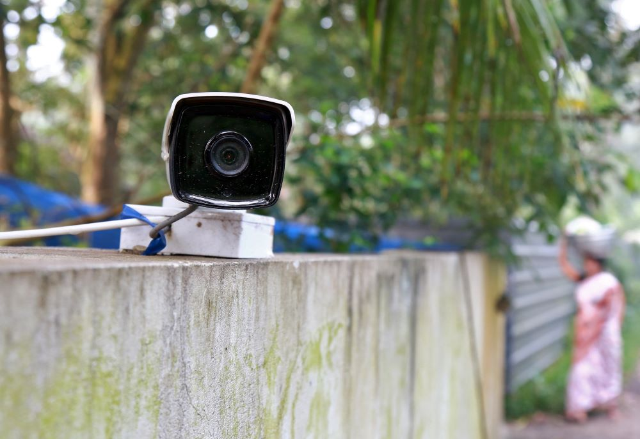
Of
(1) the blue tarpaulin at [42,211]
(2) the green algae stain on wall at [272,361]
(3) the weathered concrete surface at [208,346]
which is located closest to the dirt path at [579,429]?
(3) the weathered concrete surface at [208,346]

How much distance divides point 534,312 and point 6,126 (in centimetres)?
608

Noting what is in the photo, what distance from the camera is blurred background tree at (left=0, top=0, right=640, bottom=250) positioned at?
9.29ft

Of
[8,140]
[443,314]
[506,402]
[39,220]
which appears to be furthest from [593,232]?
[8,140]

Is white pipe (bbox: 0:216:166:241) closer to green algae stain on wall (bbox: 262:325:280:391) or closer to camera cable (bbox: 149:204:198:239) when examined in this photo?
camera cable (bbox: 149:204:198:239)

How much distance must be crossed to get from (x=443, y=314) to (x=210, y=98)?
100 inches

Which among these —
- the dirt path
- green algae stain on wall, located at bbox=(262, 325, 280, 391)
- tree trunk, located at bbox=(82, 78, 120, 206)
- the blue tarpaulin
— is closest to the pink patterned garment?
the dirt path

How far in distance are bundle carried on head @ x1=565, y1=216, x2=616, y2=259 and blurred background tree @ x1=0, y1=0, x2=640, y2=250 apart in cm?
121

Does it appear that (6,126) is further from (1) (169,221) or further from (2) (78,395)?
(2) (78,395)

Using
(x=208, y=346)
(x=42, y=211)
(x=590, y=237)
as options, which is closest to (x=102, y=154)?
(x=42, y=211)

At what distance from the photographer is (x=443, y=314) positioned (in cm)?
383

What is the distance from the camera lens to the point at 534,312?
851 centimetres

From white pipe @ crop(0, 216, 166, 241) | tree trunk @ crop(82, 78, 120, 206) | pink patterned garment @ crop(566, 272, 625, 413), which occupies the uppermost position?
tree trunk @ crop(82, 78, 120, 206)

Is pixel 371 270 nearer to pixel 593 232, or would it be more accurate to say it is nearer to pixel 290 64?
pixel 290 64

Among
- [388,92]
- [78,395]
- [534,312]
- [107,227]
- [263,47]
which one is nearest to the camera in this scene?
[78,395]
